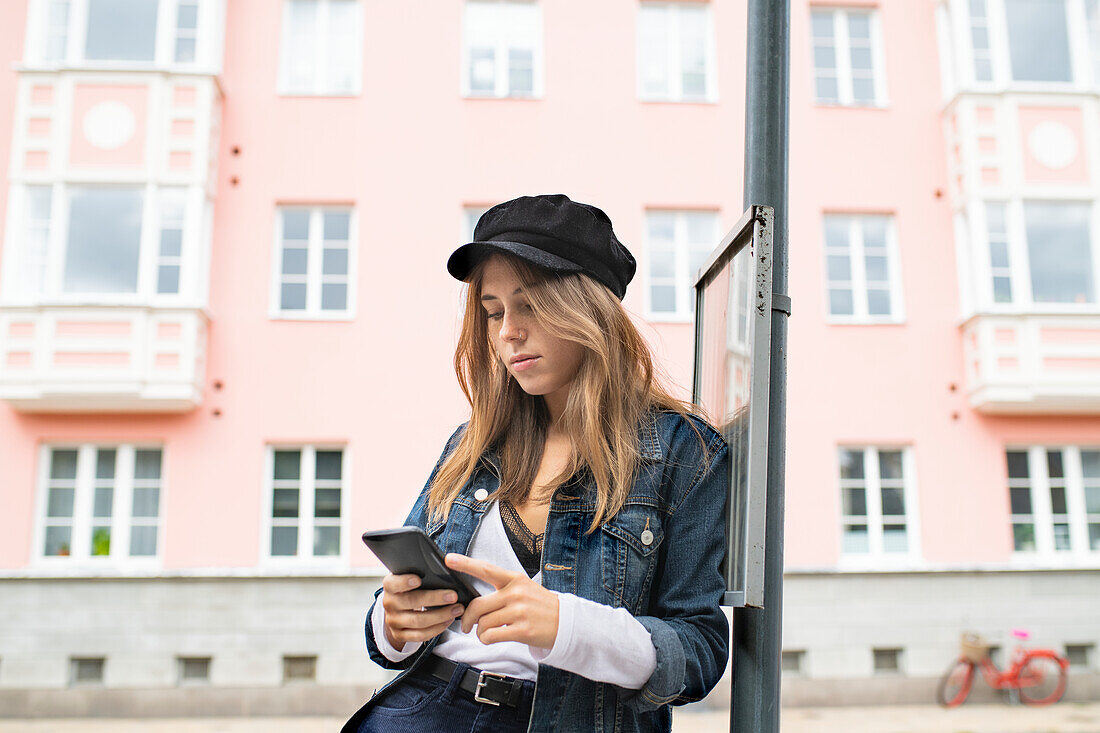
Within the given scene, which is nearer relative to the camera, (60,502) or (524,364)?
(524,364)

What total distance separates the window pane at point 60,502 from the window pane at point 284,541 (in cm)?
222

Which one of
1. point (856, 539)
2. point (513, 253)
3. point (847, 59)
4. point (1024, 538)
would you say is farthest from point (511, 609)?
point (847, 59)

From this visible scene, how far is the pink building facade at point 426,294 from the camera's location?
11.0 metres

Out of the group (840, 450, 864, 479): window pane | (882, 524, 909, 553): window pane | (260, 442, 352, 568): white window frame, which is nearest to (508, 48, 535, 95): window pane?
(260, 442, 352, 568): white window frame

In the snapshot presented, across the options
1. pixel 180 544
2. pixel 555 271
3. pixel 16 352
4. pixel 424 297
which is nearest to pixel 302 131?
pixel 424 297

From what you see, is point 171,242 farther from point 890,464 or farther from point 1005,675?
point 1005,675

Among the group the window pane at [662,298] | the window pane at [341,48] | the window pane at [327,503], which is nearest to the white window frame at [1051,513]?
the window pane at [662,298]

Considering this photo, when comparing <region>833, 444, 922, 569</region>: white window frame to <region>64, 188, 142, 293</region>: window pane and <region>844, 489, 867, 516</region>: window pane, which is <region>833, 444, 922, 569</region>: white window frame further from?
<region>64, 188, 142, 293</region>: window pane

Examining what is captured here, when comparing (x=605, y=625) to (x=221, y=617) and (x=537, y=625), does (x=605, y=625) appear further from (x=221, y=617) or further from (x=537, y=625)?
(x=221, y=617)

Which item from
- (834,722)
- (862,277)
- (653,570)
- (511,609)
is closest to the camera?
(511,609)

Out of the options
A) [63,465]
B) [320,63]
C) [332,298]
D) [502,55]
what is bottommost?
[63,465]

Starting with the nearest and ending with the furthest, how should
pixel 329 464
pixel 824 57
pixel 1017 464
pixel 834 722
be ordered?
1. pixel 834 722
2. pixel 329 464
3. pixel 1017 464
4. pixel 824 57

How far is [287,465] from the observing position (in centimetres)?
1160

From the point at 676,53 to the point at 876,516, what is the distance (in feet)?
20.0
